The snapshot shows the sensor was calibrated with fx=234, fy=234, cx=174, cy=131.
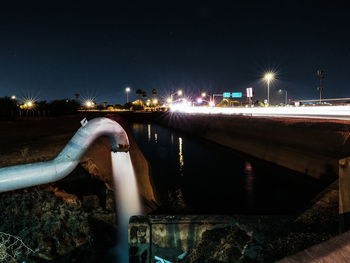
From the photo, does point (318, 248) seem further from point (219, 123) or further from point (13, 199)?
point (219, 123)

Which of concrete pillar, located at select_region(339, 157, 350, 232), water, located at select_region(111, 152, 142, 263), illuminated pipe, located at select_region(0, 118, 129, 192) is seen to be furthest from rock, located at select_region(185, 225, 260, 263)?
illuminated pipe, located at select_region(0, 118, 129, 192)

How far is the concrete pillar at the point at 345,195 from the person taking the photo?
4914 mm

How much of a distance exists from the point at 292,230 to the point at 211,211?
7.34 metres

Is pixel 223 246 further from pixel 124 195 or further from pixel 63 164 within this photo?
pixel 63 164

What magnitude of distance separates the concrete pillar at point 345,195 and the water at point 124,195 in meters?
6.87

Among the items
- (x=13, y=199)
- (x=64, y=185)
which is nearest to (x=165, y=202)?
(x=64, y=185)

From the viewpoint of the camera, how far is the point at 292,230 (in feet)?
21.3

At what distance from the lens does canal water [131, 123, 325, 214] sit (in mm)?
14016

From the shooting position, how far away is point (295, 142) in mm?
19141

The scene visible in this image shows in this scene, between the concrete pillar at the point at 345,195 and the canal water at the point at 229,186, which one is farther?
the canal water at the point at 229,186

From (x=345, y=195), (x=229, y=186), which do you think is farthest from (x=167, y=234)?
(x=229, y=186)

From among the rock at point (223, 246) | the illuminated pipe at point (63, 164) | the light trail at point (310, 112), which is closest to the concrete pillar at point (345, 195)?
the rock at point (223, 246)

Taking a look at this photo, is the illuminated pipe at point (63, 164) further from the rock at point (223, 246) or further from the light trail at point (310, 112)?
the light trail at point (310, 112)

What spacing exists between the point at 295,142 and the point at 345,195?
15445mm
